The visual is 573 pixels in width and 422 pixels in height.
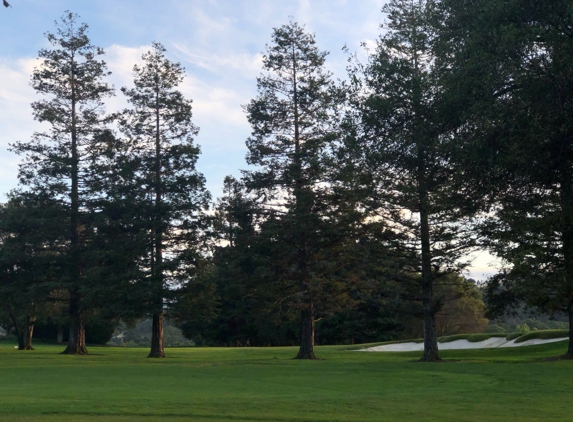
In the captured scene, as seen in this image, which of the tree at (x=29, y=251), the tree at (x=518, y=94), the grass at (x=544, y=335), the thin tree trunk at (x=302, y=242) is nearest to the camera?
the tree at (x=518, y=94)

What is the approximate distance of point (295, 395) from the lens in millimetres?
13180

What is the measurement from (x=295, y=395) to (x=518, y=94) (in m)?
7.58

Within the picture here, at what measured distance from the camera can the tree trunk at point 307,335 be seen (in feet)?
99.2

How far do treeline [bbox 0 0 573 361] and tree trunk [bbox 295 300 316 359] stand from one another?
4.6 inches

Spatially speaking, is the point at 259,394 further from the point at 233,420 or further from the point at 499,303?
the point at 499,303

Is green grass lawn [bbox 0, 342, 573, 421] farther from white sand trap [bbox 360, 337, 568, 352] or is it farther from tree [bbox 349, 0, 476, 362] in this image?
white sand trap [bbox 360, 337, 568, 352]

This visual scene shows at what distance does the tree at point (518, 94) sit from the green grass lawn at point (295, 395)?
14.2ft

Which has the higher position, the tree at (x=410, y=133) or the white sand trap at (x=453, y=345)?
the tree at (x=410, y=133)

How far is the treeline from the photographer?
12.2 meters

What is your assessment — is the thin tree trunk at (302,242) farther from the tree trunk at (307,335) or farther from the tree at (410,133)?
the tree at (410,133)

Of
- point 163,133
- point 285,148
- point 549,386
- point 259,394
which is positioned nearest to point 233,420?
point 259,394

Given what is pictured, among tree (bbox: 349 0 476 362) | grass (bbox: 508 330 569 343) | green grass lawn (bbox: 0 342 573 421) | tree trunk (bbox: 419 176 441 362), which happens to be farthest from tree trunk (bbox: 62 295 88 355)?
grass (bbox: 508 330 569 343)

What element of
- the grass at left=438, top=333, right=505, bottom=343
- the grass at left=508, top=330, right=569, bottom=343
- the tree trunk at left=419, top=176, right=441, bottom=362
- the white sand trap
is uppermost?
the tree trunk at left=419, top=176, right=441, bottom=362

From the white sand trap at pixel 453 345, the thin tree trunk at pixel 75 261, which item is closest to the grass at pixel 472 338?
the white sand trap at pixel 453 345
